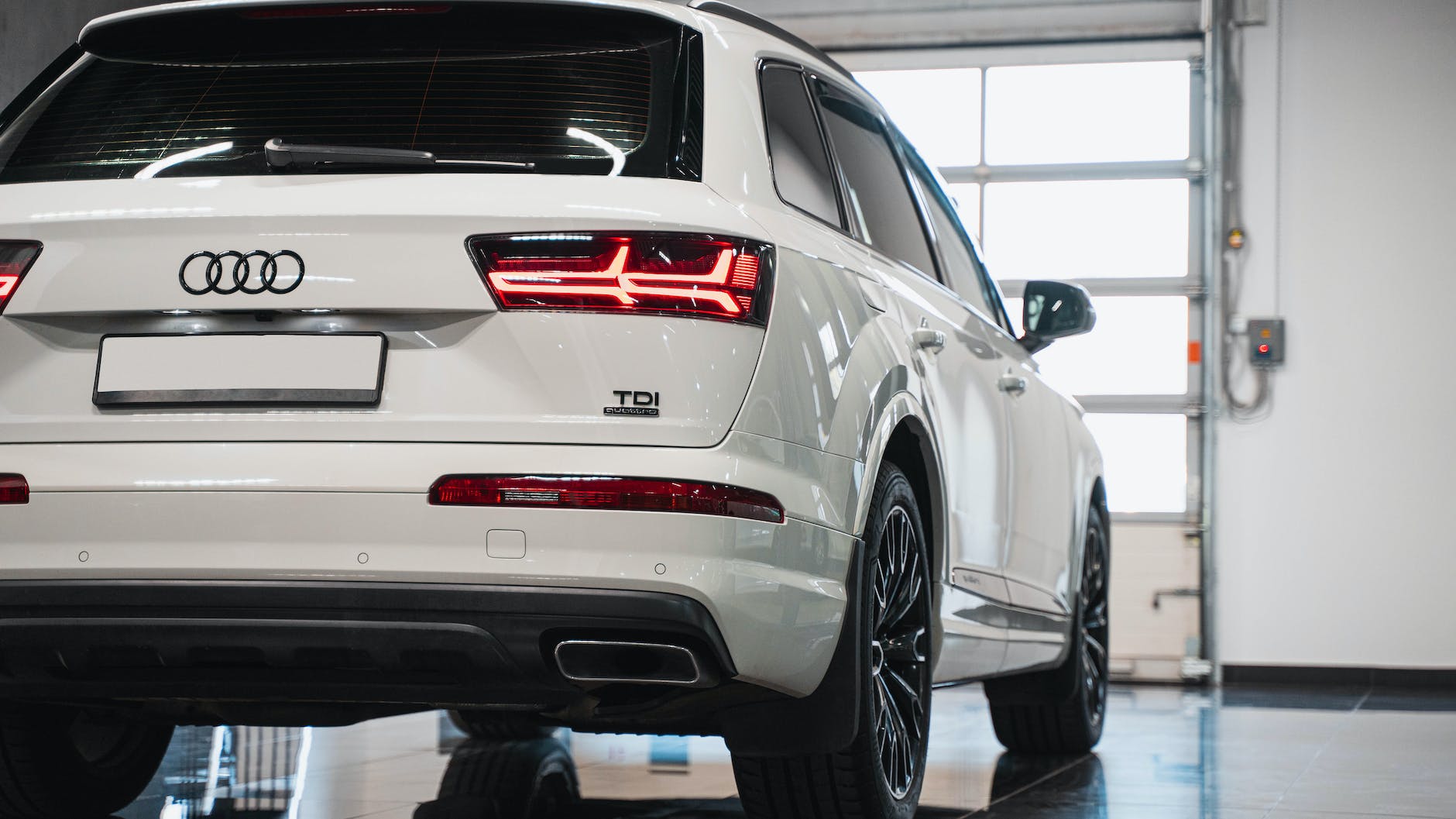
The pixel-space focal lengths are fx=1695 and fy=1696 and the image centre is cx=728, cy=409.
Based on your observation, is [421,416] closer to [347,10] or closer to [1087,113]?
[347,10]

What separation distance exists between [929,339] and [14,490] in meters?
1.90

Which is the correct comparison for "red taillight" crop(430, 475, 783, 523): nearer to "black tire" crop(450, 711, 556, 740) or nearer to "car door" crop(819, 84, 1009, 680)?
"car door" crop(819, 84, 1009, 680)

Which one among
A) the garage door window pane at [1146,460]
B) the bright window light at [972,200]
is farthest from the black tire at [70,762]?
the bright window light at [972,200]

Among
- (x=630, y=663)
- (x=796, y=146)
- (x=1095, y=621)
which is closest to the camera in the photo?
(x=630, y=663)

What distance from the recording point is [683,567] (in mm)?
2537

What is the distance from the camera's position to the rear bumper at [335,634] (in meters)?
2.54

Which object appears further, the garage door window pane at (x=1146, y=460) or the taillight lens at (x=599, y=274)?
the garage door window pane at (x=1146, y=460)

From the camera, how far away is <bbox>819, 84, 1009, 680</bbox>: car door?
370 cm

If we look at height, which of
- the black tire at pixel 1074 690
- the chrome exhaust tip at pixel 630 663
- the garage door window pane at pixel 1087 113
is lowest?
the black tire at pixel 1074 690

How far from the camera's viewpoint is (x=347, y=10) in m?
3.01

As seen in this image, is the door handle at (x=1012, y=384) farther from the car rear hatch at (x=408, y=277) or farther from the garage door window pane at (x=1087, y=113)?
the garage door window pane at (x=1087, y=113)

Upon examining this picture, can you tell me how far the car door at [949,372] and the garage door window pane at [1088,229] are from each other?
710 centimetres

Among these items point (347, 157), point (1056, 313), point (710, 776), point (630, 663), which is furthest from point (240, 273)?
point (1056, 313)

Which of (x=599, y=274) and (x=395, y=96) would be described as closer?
(x=599, y=274)
